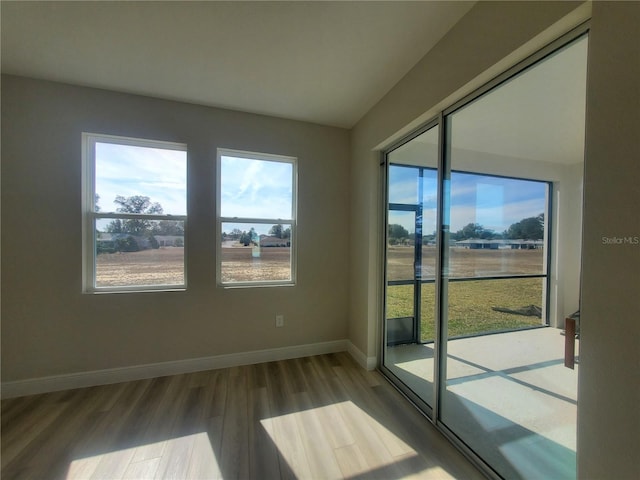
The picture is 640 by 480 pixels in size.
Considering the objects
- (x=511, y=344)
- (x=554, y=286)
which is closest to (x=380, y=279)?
(x=511, y=344)

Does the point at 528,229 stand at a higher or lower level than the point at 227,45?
lower

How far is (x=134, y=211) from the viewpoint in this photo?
95.4 inches

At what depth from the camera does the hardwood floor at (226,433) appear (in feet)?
4.71

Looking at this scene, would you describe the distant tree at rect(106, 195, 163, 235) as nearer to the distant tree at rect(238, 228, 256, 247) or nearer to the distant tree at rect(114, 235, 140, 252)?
the distant tree at rect(114, 235, 140, 252)

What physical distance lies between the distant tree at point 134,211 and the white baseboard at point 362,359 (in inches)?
102

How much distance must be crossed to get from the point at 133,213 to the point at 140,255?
425 millimetres

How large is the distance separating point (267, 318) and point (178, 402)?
1037 millimetres

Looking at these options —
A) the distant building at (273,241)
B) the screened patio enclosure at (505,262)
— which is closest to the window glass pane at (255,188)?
the distant building at (273,241)

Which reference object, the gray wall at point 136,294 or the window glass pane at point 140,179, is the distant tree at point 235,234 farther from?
the window glass pane at point 140,179

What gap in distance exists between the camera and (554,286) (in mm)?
1303

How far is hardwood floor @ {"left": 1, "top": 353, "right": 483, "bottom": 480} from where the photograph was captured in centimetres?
144

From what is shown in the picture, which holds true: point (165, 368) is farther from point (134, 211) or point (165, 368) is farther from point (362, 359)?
point (362, 359)

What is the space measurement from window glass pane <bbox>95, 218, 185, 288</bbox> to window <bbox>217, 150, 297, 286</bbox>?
1.47 ft

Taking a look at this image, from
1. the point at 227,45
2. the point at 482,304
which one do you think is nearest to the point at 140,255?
the point at 227,45
